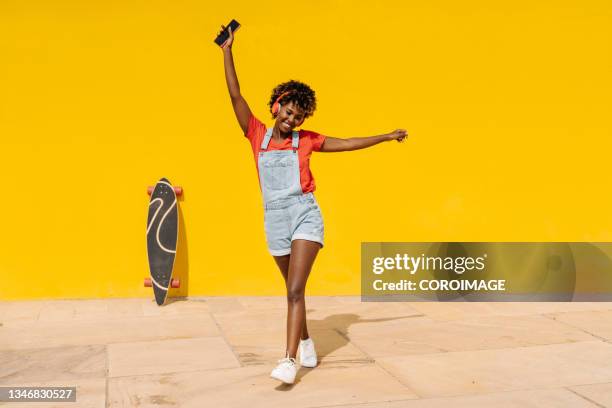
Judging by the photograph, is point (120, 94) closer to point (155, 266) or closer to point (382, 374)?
point (155, 266)

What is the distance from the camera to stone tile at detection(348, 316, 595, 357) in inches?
191

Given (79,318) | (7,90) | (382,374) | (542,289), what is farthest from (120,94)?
(542,289)

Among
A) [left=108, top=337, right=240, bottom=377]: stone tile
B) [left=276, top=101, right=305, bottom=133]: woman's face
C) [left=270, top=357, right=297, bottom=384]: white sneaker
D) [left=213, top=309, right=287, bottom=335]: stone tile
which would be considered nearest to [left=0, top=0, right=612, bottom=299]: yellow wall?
[left=213, top=309, right=287, bottom=335]: stone tile

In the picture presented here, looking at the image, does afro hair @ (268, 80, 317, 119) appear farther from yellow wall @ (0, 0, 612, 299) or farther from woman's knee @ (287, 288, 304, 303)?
yellow wall @ (0, 0, 612, 299)

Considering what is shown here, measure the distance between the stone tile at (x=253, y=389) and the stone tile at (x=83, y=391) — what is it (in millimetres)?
57

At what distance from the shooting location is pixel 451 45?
6.33 meters

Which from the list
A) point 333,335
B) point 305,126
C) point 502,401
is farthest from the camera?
point 305,126

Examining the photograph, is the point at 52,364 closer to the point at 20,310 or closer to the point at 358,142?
the point at 20,310

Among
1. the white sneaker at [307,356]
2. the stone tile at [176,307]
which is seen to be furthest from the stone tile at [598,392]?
the stone tile at [176,307]

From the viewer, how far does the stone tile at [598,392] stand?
379 centimetres

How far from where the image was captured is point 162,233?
19.8 feet

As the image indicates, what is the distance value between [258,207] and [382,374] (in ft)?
7.85

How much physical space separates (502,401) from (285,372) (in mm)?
1100

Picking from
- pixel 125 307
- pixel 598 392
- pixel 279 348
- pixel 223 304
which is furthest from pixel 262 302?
pixel 598 392
